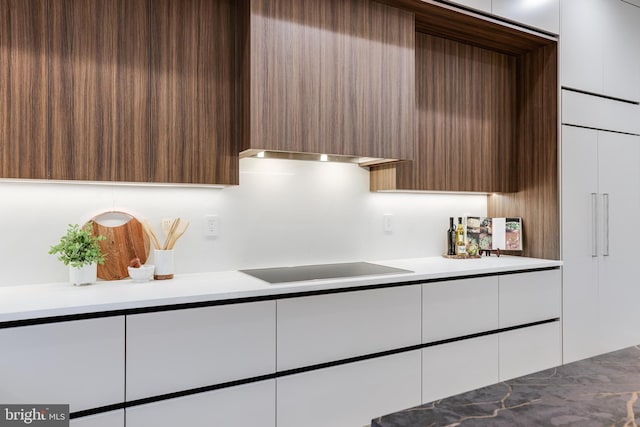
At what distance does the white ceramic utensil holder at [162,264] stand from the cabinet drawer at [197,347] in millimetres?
456

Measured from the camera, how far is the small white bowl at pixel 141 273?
208cm

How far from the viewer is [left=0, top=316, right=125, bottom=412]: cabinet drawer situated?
1.51 m

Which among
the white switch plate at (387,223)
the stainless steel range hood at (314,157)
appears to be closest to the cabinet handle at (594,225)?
the white switch plate at (387,223)

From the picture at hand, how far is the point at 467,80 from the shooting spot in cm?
308

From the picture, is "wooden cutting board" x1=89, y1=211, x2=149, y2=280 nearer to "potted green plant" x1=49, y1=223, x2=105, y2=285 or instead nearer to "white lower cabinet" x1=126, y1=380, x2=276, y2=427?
"potted green plant" x1=49, y1=223, x2=105, y2=285

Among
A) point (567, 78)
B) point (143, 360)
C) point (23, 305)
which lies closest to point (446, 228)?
point (567, 78)

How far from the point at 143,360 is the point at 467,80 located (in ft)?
8.90

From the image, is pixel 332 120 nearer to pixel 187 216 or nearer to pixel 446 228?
pixel 187 216

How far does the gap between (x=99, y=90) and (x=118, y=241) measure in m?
0.73

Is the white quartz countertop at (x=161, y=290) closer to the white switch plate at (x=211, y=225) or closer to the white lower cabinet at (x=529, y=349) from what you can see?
the white switch plate at (x=211, y=225)

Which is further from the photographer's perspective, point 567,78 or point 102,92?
point 567,78

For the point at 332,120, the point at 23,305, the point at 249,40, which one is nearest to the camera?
the point at 23,305

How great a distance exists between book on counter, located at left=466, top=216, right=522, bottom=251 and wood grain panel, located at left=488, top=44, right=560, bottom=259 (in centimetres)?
9

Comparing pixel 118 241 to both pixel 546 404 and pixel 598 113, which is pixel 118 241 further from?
pixel 598 113
